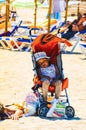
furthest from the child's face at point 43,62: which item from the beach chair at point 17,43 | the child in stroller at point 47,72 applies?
the beach chair at point 17,43

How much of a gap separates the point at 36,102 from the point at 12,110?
1.18 feet

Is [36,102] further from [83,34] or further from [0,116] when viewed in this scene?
[83,34]

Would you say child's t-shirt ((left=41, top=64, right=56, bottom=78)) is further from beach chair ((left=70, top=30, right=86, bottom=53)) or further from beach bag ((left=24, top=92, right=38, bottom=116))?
beach chair ((left=70, top=30, right=86, bottom=53))

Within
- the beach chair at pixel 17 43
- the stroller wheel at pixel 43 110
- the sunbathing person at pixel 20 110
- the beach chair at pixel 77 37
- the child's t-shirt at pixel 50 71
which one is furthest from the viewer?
the beach chair at pixel 77 37

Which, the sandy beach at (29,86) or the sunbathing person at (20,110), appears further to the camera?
the sunbathing person at (20,110)

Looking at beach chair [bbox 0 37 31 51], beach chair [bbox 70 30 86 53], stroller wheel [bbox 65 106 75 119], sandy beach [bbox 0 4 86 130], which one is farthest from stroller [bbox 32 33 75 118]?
beach chair [bbox 70 30 86 53]

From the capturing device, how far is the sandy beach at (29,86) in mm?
6531

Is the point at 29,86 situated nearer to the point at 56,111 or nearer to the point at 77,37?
the point at 56,111

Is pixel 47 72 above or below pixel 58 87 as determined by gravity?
above

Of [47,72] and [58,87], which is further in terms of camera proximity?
[47,72]

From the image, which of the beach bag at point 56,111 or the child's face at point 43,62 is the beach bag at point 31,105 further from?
the child's face at point 43,62

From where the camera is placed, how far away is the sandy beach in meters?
6.53

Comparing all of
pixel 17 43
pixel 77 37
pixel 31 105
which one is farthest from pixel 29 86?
pixel 77 37

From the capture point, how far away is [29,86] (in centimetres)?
965
